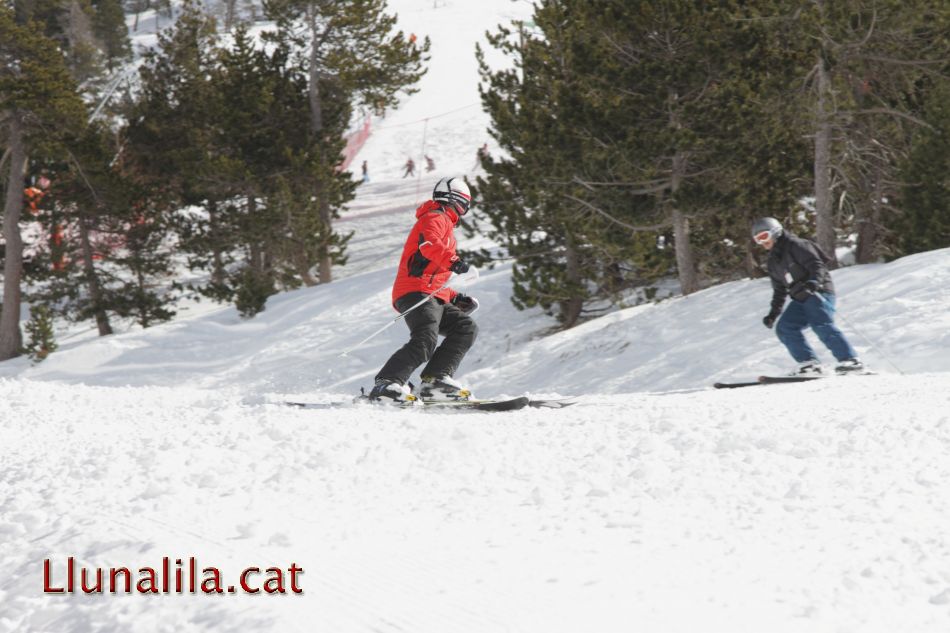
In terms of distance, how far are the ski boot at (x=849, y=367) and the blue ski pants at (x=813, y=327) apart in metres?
0.06

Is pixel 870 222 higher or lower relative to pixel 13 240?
lower

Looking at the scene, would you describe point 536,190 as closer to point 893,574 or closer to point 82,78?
point 893,574

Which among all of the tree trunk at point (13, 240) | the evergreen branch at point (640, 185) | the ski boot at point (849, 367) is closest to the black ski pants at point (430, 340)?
the ski boot at point (849, 367)

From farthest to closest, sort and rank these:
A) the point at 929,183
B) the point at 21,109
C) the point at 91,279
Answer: the point at 91,279, the point at 21,109, the point at 929,183

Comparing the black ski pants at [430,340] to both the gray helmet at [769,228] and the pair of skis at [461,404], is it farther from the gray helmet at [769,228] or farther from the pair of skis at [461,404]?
the gray helmet at [769,228]

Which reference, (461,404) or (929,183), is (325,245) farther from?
(461,404)

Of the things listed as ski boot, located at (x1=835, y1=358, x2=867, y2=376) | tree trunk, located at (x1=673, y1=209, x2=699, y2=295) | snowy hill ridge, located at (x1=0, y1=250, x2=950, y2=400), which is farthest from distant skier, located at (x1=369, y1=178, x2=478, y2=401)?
tree trunk, located at (x1=673, y1=209, x2=699, y2=295)

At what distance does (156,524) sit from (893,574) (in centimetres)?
298

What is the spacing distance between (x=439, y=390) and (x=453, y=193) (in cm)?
166

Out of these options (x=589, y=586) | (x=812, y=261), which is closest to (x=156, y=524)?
(x=589, y=586)

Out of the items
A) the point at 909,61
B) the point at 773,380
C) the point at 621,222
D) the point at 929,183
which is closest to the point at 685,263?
the point at 621,222

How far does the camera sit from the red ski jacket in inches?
269

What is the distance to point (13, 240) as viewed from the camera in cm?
2339

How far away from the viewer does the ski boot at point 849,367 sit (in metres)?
8.33
